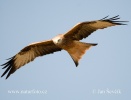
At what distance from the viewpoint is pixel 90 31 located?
955 cm

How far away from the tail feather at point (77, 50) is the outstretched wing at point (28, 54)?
2.01 feet

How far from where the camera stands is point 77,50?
31.1 ft

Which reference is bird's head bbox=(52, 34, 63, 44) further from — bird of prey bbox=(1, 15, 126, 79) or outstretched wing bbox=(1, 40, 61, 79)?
outstretched wing bbox=(1, 40, 61, 79)

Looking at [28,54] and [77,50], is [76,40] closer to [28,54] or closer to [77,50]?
[77,50]

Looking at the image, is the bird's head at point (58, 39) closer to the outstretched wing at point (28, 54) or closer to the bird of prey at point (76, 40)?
the bird of prey at point (76, 40)

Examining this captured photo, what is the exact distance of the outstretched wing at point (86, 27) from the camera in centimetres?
938

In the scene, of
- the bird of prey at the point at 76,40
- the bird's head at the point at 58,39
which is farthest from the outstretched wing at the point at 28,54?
the bird's head at the point at 58,39

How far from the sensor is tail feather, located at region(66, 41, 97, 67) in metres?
9.41

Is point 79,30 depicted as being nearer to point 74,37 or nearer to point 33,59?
point 74,37

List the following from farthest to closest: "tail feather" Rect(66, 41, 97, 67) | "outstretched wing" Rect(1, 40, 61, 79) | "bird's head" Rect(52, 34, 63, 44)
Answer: "outstretched wing" Rect(1, 40, 61, 79) < "tail feather" Rect(66, 41, 97, 67) < "bird's head" Rect(52, 34, 63, 44)

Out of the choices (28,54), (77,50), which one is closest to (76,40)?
(77,50)

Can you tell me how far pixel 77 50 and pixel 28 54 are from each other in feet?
4.72

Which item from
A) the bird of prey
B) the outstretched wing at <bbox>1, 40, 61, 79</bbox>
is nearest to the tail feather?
the bird of prey

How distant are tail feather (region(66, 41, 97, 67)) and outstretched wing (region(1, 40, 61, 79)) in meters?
0.61
